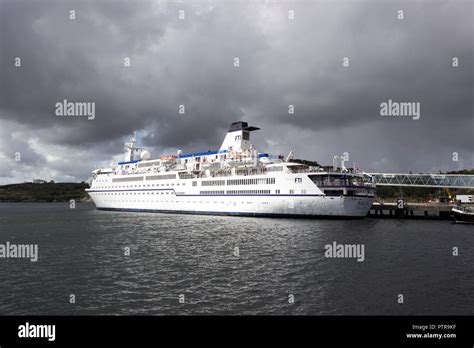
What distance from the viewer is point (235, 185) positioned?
6053 cm

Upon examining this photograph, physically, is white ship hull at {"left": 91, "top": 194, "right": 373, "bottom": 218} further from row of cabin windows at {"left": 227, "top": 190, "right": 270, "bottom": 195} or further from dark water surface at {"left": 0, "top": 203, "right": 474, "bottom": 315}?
dark water surface at {"left": 0, "top": 203, "right": 474, "bottom": 315}

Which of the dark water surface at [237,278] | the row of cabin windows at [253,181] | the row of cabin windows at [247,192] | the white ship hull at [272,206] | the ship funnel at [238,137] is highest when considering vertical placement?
the ship funnel at [238,137]

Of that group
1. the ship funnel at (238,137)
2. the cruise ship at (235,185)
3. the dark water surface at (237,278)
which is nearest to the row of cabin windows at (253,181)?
the cruise ship at (235,185)

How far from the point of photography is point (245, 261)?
23.7 metres

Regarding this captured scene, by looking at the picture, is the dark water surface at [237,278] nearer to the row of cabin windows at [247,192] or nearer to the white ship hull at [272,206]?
the white ship hull at [272,206]

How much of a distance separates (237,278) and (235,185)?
135 ft

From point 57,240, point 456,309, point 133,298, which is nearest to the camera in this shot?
point 456,309

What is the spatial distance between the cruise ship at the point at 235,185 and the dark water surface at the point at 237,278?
739 inches

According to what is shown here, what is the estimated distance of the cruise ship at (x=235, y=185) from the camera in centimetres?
5069

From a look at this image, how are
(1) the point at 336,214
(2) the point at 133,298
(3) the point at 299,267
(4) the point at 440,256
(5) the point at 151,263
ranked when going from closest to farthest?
(2) the point at 133,298, (3) the point at 299,267, (5) the point at 151,263, (4) the point at 440,256, (1) the point at 336,214

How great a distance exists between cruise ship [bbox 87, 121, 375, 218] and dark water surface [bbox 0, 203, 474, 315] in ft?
61.6
